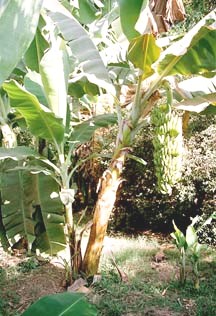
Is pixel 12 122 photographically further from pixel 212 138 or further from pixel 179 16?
pixel 212 138

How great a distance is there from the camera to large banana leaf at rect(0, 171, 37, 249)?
13.4 feet

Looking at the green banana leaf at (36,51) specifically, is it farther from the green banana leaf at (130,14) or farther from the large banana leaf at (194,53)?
the large banana leaf at (194,53)

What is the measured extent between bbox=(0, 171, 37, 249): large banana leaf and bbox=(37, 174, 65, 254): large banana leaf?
0.10 meters

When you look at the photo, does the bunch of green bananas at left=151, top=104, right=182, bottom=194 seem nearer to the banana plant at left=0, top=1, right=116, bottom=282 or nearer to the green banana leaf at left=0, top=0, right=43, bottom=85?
the banana plant at left=0, top=1, right=116, bottom=282

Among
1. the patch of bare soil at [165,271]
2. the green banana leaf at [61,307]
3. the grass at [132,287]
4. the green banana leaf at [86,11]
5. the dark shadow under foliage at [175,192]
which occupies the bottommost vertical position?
the patch of bare soil at [165,271]

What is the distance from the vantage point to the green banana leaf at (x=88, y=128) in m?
3.60

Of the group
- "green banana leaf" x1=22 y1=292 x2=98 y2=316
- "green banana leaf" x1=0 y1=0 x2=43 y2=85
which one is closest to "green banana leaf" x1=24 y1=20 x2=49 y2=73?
"green banana leaf" x1=0 y1=0 x2=43 y2=85

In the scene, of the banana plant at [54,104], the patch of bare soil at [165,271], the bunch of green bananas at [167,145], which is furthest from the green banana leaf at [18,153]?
the patch of bare soil at [165,271]

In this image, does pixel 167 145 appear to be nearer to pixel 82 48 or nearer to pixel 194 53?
pixel 194 53

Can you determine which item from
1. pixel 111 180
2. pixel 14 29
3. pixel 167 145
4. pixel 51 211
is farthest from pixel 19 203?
pixel 14 29

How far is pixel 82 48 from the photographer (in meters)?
3.10

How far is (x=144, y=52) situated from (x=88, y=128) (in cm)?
111

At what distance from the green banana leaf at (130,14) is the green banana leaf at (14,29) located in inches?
53.5

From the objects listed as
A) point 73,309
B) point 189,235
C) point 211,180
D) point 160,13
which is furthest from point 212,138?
point 73,309
